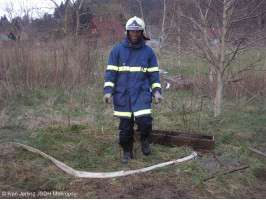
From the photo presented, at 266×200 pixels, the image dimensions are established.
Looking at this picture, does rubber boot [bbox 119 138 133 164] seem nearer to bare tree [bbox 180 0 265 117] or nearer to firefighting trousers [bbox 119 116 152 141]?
firefighting trousers [bbox 119 116 152 141]

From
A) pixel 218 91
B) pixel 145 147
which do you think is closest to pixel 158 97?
→ pixel 145 147

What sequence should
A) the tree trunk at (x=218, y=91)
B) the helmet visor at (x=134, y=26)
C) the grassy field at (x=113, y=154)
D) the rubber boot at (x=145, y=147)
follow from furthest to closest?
the tree trunk at (x=218, y=91) → the rubber boot at (x=145, y=147) → the helmet visor at (x=134, y=26) → the grassy field at (x=113, y=154)

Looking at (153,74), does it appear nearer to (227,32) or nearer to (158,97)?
(158,97)

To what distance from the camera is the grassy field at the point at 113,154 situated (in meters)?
2.79

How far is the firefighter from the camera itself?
3336mm

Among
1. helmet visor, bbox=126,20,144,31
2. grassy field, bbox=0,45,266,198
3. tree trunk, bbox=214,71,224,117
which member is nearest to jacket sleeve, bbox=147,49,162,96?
helmet visor, bbox=126,20,144,31

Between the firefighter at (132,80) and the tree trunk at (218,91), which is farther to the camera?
the tree trunk at (218,91)

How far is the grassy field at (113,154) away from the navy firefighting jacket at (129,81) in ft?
2.45

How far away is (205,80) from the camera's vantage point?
775 centimetres

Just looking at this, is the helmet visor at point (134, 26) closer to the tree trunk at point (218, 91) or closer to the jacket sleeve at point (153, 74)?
the jacket sleeve at point (153, 74)

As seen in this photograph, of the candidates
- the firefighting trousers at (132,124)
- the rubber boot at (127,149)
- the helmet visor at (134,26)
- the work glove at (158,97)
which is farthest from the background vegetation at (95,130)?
the helmet visor at (134,26)

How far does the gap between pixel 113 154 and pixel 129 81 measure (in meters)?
1.17

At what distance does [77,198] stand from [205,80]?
6024 mm

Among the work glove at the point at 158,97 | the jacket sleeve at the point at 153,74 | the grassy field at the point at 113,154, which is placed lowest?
the grassy field at the point at 113,154
